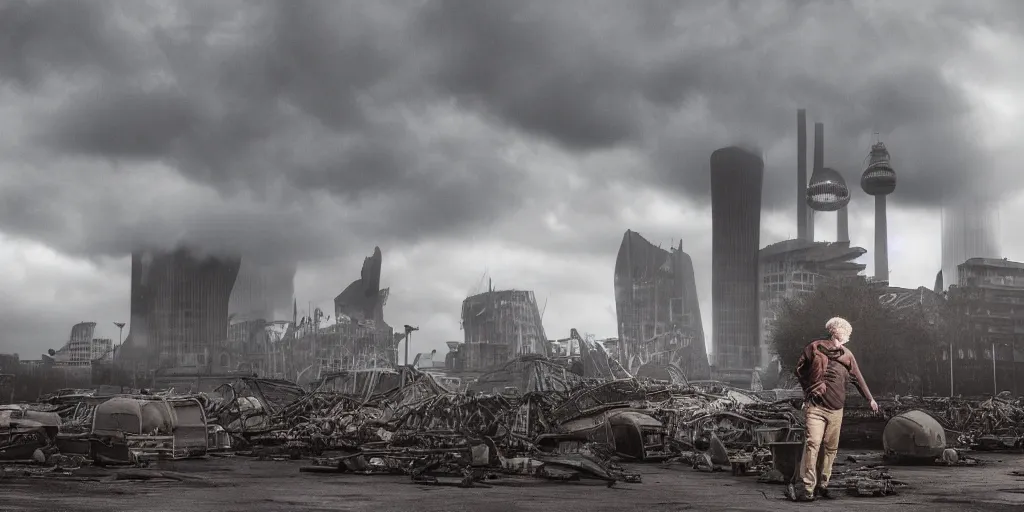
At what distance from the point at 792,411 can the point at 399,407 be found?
15057 mm

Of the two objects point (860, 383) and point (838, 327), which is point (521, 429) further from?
point (860, 383)

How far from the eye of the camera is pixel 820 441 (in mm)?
12188

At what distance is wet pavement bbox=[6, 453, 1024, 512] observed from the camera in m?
13.5

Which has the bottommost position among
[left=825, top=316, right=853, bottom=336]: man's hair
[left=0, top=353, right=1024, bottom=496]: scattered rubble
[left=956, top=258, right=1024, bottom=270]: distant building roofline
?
[left=0, top=353, right=1024, bottom=496]: scattered rubble

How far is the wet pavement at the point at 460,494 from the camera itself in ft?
44.3

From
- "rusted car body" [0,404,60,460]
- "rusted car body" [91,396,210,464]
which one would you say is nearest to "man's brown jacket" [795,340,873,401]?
"rusted car body" [91,396,210,464]

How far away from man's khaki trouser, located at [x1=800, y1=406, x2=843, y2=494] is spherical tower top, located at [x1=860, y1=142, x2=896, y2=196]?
198 meters

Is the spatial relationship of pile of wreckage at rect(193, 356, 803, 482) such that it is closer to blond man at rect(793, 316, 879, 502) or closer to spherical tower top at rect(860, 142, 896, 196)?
blond man at rect(793, 316, 879, 502)

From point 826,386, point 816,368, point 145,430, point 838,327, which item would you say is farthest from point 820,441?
point 145,430

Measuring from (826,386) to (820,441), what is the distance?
2.52 feet

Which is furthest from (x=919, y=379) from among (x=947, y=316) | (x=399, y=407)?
(x=399, y=407)

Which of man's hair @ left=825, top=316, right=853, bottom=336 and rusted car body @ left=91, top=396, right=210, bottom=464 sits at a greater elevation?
man's hair @ left=825, top=316, right=853, bottom=336

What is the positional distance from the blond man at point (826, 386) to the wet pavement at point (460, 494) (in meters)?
1.20

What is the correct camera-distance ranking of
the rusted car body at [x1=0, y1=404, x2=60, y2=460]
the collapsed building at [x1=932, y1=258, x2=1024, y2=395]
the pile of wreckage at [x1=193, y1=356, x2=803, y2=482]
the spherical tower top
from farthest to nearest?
the spherical tower top → the collapsed building at [x1=932, y1=258, x2=1024, y2=395] → the rusted car body at [x1=0, y1=404, x2=60, y2=460] → the pile of wreckage at [x1=193, y1=356, x2=803, y2=482]
